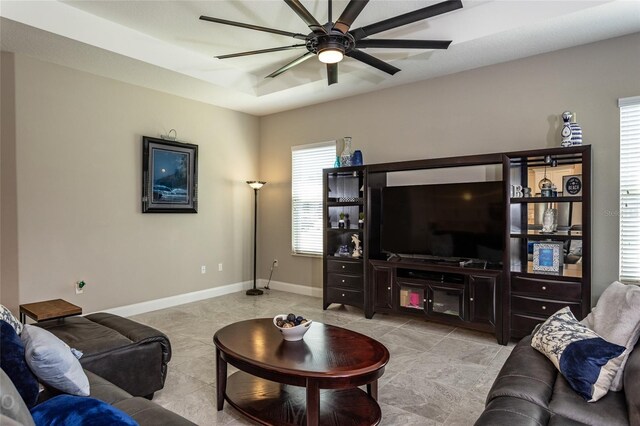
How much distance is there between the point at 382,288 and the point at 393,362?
138 centimetres

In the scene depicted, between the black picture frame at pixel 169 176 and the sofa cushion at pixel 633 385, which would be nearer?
the sofa cushion at pixel 633 385

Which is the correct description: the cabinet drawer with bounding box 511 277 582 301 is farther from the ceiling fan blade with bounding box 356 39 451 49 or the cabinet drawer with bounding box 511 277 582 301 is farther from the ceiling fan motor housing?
the ceiling fan motor housing

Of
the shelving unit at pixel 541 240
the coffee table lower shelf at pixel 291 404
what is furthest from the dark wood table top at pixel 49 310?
the shelving unit at pixel 541 240

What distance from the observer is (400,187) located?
15.8 ft

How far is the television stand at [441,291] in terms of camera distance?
3996 mm

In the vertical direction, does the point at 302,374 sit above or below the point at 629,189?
below

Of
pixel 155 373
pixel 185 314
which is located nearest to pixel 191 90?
pixel 185 314

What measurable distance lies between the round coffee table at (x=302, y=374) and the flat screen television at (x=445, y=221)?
2.12 metres

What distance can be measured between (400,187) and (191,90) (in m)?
3.16

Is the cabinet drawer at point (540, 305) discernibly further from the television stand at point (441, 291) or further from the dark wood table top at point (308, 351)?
the dark wood table top at point (308, 351)

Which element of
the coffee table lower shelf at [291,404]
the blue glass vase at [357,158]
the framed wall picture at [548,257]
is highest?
the blue glass vase at [357,158]

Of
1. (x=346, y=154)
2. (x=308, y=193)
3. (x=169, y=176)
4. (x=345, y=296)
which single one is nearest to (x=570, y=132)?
(x=346, y=154)

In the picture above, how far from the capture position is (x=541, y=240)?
388 centimetres

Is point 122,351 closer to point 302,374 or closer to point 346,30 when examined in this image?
point 302,374
